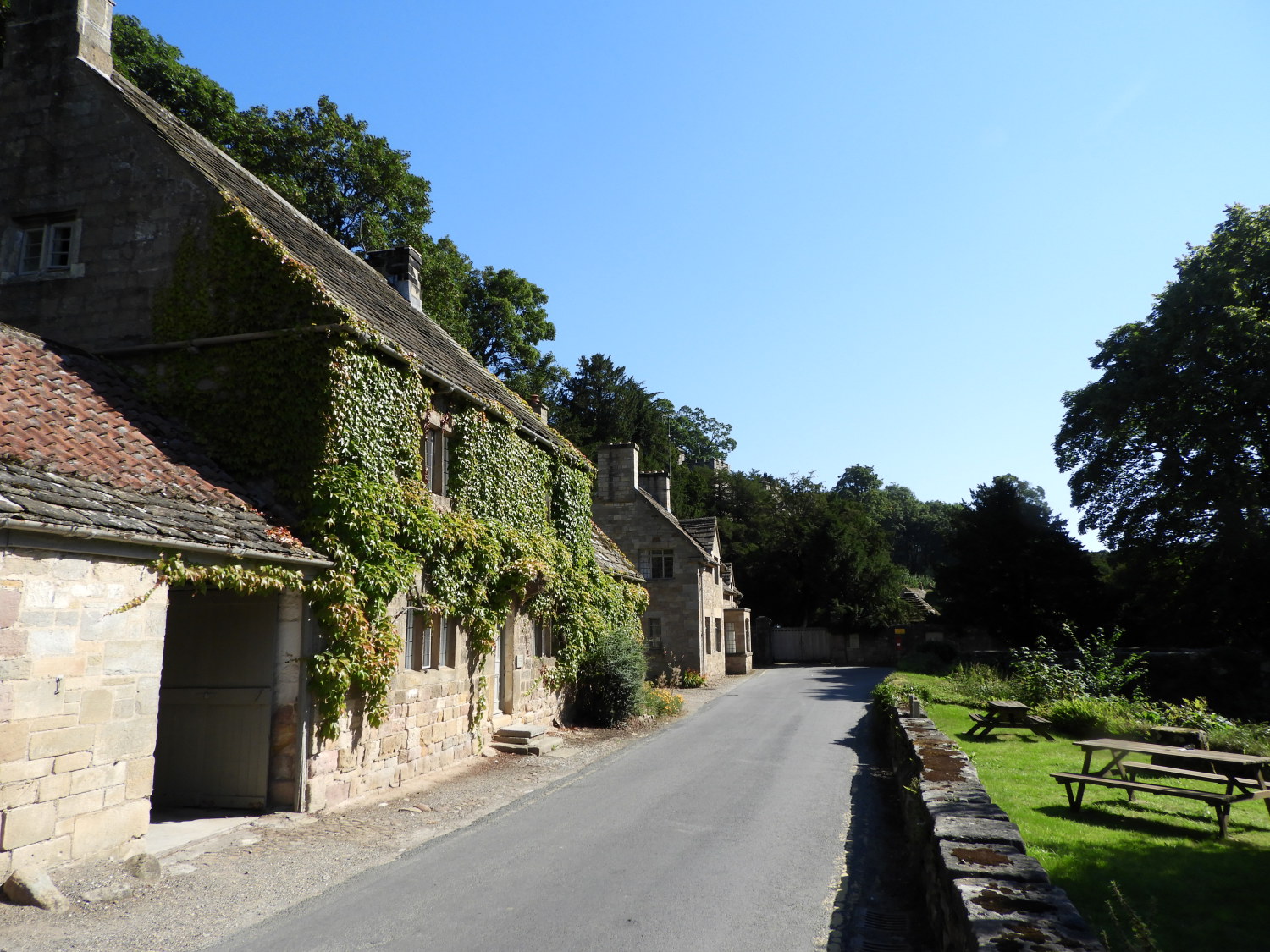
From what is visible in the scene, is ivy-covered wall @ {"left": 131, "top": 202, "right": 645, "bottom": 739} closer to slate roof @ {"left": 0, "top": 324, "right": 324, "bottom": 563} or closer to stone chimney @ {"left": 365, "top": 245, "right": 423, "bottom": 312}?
slate roof @ {"left": 0, "top": 324, "right": 324, "bottom": 563}

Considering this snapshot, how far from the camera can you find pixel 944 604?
39.8 m

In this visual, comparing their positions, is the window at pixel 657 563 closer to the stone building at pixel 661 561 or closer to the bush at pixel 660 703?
the stone building at pixel 661 561

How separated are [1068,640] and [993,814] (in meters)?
31.5

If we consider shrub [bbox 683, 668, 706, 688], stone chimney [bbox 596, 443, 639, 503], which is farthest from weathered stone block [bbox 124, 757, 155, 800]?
stone chimney [bbox 596, 443, 639, 503]

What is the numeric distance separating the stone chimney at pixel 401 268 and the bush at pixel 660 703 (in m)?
10.4

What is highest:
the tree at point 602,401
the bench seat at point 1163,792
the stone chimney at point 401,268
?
the tree at point 602,401

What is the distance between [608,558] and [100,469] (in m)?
14.1

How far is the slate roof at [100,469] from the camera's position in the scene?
7.33 meters

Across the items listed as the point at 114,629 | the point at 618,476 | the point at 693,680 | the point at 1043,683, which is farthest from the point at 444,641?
the point at 618,476

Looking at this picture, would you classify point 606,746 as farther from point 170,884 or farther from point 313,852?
point 170,884

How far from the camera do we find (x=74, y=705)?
7.21 metres

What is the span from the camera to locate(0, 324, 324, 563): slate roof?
7.33 meters

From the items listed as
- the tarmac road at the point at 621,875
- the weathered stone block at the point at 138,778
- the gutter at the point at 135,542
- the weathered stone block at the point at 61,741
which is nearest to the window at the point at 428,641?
the gutter at the point at 135,542

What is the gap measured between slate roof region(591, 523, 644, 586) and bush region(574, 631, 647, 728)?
225 cm
